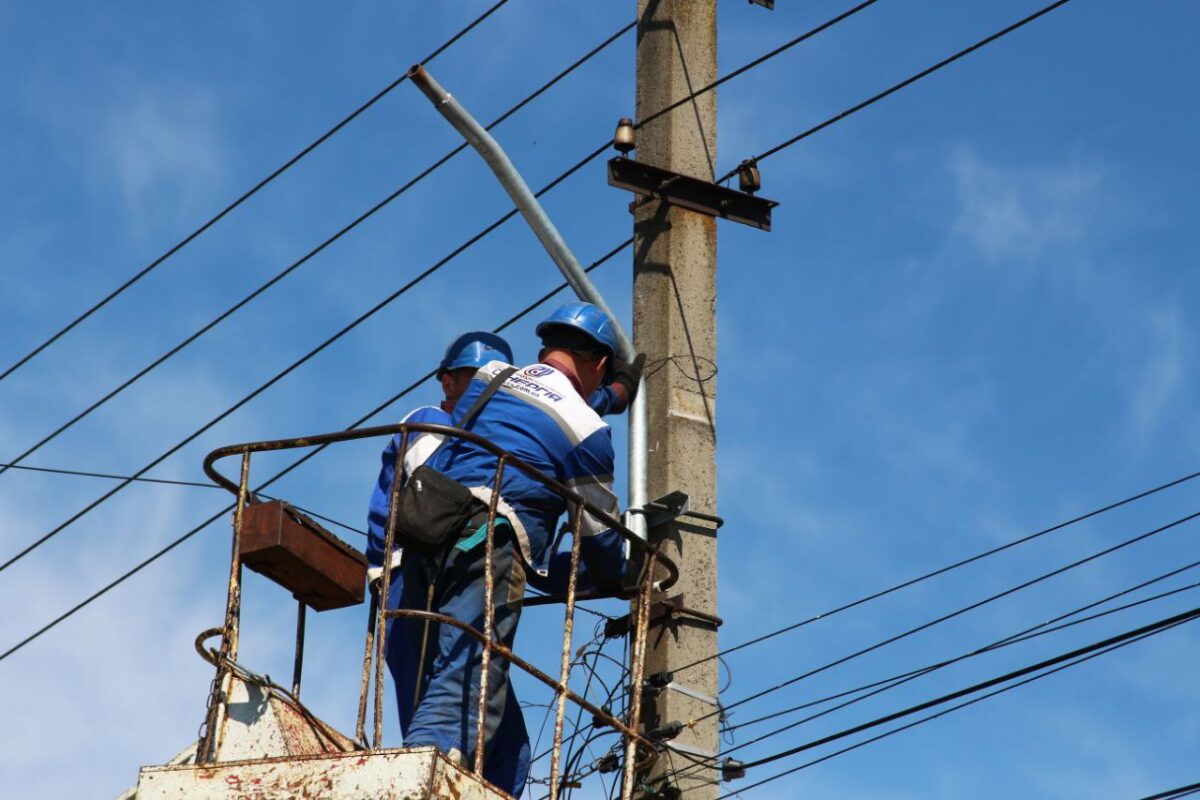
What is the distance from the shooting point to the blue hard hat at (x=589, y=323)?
7961 millimetres

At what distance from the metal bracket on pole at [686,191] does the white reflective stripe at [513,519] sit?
6.54ft

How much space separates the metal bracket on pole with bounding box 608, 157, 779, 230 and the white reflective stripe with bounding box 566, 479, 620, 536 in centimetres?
163

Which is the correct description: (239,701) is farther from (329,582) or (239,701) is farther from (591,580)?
(591,580)

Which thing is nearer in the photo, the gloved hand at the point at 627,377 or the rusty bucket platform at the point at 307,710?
the rusty bucket platform at the point at 307,710

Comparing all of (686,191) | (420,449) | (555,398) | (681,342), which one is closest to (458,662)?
(555,398)

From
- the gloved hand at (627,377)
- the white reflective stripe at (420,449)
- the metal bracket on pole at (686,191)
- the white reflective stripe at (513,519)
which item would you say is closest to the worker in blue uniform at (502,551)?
the white reflective stripe at (513,519)

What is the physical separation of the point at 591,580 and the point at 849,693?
139 centimetres

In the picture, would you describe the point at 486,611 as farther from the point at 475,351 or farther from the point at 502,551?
the point at 475,351

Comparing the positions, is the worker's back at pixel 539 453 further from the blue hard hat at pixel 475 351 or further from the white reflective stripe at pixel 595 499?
the blue hard hat at pixel 475 351

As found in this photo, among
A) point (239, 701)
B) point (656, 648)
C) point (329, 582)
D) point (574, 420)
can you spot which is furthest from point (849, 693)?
point (239, 701)

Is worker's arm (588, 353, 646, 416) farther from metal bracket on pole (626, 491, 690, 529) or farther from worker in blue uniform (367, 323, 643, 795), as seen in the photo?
metal bracket on pole (626, 491, 690, 529)

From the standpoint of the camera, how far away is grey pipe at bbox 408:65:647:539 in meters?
7.96

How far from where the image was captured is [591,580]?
299 inches

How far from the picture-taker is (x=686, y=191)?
8.61m
